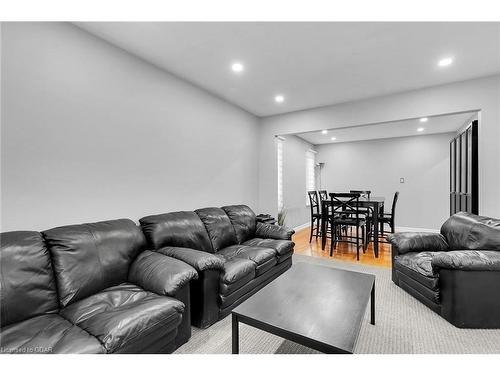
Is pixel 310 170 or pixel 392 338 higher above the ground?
pixel 310 170

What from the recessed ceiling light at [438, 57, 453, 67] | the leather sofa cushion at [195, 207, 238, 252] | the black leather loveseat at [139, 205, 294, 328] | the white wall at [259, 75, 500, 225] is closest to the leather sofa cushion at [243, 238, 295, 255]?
the black leather loveseat at [139, 205, 294, 328]

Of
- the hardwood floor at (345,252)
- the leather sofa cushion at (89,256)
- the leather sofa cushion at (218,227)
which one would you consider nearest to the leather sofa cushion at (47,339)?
the leather sofa cushion at (89,256)

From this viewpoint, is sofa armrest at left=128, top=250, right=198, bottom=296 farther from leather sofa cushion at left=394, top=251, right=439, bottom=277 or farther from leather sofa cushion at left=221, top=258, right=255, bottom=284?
leather sofa cushion at left=394, top=251, right=439, bottom=277

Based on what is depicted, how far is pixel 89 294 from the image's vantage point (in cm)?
174

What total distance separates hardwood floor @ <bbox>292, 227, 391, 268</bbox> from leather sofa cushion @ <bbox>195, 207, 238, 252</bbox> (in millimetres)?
1778

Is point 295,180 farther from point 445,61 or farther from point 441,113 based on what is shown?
point 445,61

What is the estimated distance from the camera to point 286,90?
12.2 ft

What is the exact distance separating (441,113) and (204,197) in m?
3.78

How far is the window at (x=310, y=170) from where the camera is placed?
→ 7.29 meters

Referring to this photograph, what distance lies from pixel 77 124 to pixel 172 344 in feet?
6.87

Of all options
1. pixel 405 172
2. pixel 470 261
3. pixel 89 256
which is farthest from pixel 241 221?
pixel 405 172

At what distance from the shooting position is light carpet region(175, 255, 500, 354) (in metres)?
1.76

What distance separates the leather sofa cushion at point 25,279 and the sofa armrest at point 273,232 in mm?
2525
